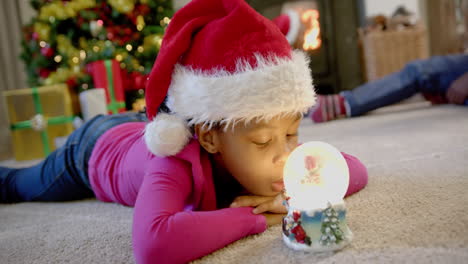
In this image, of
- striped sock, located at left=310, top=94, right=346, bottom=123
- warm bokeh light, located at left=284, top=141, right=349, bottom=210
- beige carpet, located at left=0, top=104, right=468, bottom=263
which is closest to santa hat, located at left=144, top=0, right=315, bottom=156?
warm bokeh light, located at left=284, top=141, right=349, bottom=210

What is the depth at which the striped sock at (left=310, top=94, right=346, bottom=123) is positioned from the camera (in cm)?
219

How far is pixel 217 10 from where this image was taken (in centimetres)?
76

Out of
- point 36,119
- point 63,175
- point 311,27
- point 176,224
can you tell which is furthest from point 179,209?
point 311,27

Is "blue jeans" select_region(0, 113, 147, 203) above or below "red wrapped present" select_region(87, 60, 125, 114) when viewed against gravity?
below

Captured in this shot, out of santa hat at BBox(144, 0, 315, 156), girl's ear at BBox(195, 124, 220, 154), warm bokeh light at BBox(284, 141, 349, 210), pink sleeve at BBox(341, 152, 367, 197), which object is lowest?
pink sleeve at BBox(341, 152, 367, 197)

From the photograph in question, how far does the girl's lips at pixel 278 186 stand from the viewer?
2.41ft

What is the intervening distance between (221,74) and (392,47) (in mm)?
2769

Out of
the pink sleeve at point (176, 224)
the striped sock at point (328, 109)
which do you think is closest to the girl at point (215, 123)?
the pink sleeve at point (176, 224)

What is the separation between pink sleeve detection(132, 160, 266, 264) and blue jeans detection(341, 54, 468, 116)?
5.21ft

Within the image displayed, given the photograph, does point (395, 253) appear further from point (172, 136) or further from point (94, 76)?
point (94, 76)

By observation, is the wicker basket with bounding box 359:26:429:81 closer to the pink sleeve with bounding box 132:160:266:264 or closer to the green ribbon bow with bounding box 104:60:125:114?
the green ribbon bow with bounding box 104:60:125:114

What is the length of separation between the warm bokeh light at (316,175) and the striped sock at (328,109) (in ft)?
5.24

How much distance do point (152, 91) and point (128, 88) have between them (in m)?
1.97

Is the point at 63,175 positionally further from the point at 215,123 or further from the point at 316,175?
the point at 316,175
